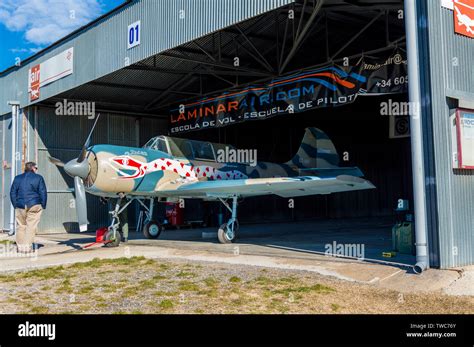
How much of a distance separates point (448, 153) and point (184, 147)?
Answer: 8.44 m

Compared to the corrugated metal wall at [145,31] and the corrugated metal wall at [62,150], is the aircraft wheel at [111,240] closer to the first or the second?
the corrugated metal wall at [145,31]

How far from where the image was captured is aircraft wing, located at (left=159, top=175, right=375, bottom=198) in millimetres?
10828

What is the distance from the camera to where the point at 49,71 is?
17156 mm

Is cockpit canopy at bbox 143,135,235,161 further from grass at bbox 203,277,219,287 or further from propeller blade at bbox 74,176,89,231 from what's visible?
grass at bbox 203,277,219,287

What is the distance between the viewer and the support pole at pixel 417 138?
741 centimetres

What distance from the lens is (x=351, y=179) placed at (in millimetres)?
9984

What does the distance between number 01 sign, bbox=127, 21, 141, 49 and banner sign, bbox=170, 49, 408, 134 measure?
12.3ft

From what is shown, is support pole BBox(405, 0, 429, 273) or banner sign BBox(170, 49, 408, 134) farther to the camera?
banner sign BBox(170, 49, 408, 134)

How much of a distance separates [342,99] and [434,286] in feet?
22.6

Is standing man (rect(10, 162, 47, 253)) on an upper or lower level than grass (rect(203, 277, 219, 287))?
upper

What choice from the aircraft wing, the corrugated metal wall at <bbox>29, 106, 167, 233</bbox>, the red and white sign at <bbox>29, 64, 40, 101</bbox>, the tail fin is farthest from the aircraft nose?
the tail fin

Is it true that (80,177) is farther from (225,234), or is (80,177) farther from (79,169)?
(225,234)
